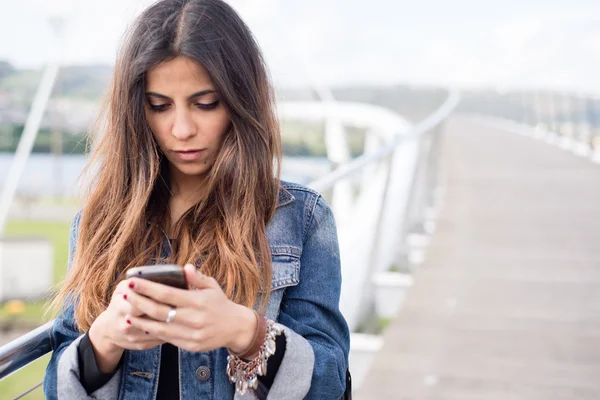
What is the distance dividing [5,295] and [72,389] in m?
32.9

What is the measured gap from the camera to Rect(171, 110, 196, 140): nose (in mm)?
1263

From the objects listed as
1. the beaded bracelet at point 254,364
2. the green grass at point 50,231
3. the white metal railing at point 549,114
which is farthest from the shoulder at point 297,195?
the green grass at point 50,231

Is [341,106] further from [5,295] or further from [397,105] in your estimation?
[5,295]

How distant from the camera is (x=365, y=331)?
13.0ft

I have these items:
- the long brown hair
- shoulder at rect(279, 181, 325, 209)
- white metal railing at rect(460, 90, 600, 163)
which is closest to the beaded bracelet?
the long brown hair

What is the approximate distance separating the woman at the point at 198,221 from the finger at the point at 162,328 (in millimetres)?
203

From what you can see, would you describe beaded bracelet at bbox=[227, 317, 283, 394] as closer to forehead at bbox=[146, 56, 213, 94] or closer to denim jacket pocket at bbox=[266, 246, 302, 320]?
denim jacket pocket at bbox=[266, 246, 302, 320]

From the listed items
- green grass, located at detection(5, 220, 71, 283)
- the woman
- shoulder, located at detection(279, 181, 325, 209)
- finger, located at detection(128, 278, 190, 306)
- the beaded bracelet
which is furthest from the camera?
green grass, located at detection(5, 220, 71, 283)

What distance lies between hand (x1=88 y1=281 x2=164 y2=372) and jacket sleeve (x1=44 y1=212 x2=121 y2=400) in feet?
0.12

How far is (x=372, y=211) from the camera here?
409 cm

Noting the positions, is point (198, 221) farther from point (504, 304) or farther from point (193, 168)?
point (504, 304)

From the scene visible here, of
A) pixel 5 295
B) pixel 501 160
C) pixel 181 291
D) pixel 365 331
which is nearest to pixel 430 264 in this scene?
pixel 365 331

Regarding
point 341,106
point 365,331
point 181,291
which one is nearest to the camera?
point 181,291

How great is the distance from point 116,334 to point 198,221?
11.1 inches
